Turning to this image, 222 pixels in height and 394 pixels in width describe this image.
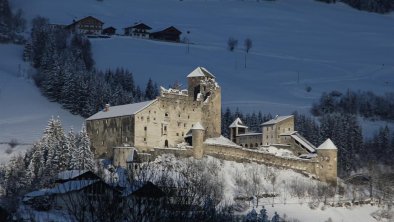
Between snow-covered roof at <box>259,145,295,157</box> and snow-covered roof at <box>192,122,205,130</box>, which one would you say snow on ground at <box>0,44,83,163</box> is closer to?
snow-covered roof at <box>192,122,205,130</box>

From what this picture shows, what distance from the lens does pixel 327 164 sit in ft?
322

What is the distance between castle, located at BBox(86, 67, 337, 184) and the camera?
303 ft

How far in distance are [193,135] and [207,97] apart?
985cm

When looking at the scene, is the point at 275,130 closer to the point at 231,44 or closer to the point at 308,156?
the point at 308,156

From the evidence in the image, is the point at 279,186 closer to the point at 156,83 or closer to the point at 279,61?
the point at 156,83

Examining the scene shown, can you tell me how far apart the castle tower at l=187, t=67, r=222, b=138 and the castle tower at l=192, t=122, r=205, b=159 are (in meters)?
6.58

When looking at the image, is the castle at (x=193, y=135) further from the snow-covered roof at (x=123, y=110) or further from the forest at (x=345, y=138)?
the forest at (x=345, y=138)

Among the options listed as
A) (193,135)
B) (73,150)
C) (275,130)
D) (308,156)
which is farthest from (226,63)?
(73,150)

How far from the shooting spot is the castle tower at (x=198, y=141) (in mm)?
91250

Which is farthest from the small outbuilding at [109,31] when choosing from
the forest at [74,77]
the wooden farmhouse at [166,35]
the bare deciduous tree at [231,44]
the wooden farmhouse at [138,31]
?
the bare deciduous tree at [231,44]

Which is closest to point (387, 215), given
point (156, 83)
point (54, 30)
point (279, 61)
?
point (156, 83)

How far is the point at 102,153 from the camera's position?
9531 centimetres

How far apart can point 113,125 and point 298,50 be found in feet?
328

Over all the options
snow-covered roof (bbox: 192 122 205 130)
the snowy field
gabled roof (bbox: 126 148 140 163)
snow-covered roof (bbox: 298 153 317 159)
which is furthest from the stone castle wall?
the snowy field
